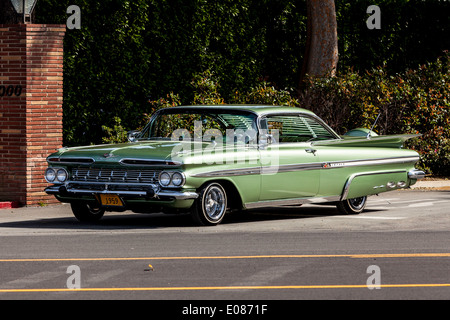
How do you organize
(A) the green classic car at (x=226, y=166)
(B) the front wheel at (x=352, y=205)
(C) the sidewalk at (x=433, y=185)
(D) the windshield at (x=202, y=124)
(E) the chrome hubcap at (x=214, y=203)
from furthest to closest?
(C) the sidewalk at (x=433, y=185), (B) the front wheel at (x=352, y=205), (D) the windshield at (x=202, y=124), (E) the chrome hubcap at (x=214, y=203), (A) the green classic car at (x=226, y=166)

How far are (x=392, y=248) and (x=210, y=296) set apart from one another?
140 inches

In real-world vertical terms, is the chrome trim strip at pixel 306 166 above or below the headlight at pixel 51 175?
above

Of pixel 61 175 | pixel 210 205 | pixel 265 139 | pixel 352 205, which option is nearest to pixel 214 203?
pixel 210 205

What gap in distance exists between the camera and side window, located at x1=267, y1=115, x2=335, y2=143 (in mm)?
14094

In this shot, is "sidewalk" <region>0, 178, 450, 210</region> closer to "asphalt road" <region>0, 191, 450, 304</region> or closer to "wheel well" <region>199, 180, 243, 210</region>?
"asphalt road" <region>0, 191, 450, 304</region>

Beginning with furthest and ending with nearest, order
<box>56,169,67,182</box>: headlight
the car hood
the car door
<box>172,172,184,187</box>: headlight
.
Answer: the car door, <box>56,169,67,182</box>: headlight, the car hood, <box>172,172,184,187</box>: headlight

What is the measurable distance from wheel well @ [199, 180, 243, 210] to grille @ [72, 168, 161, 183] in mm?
960

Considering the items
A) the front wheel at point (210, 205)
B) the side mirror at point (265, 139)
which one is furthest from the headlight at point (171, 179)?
the side mirror at point (265, 139)

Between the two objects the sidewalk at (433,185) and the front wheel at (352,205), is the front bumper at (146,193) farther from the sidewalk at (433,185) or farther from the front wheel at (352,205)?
the sidewalk at (433,185)

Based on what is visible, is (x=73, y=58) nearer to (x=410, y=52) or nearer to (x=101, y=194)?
(x=101, y=194)

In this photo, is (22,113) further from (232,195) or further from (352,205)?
(352,205)

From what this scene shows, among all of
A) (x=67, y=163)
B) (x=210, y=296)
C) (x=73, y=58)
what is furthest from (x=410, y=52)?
(x=210, y=296)

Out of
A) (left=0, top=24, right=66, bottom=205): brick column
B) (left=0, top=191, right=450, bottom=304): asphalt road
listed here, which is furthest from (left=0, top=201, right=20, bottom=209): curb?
(left=0, top=191, right=450, bottom=304): asphalt road

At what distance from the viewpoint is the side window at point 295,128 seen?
14094 mm
